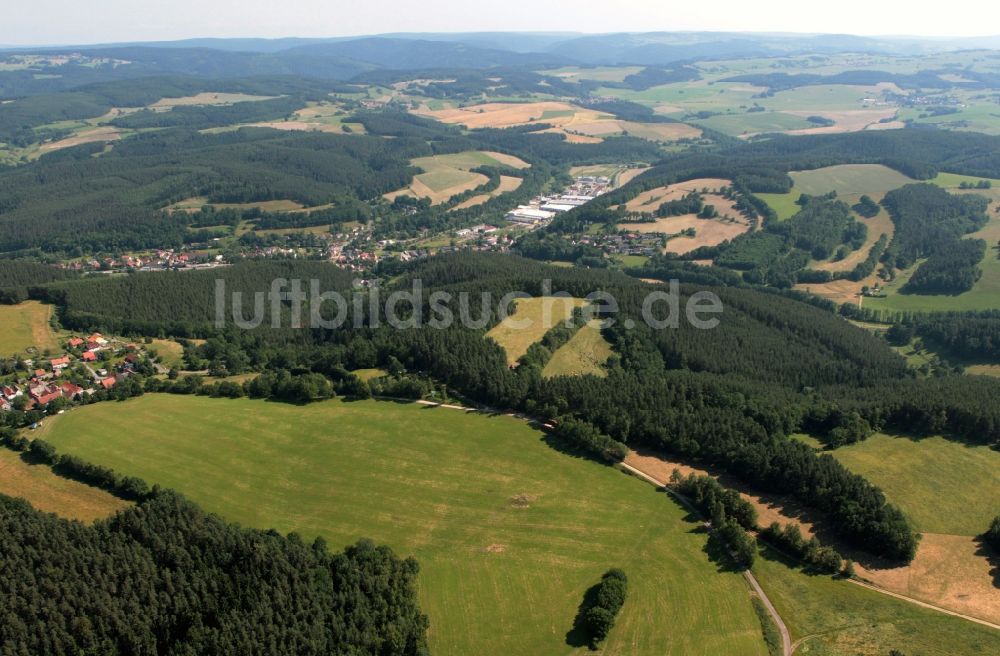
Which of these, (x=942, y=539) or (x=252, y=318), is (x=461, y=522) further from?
(x=252, y=318)

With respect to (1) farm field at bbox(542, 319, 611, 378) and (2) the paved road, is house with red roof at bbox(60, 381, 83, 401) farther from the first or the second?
(2) the paved road

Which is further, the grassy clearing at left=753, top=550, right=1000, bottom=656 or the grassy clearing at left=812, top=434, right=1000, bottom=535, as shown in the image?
the grassy clearing at left=812, top=434, right=1000, bottom=535

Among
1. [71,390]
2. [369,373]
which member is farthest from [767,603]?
[71,390]

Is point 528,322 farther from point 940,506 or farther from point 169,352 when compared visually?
point 940,506

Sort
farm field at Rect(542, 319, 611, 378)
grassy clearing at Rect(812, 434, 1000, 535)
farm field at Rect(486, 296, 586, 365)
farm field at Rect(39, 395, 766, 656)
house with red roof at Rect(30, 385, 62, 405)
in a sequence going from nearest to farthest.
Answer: farm field at Rect(39, 395, 766, 656) → grassy clearing at Rect(812, 434, 1000, 535) → house with red roof at Rect(30, 385, 62, 405) → farm field at Rect(542, 319, 611, 378) → farm field at Rect(486, 296, 586, 365)

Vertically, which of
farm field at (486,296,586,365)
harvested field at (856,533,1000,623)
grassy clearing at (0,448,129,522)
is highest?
farm field at (486,296,586,365)

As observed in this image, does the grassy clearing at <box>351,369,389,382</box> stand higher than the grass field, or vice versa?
the grass field

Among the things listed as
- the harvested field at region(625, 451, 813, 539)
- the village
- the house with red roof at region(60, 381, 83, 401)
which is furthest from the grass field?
the harvested field at region(625, 451, 813, 539)
